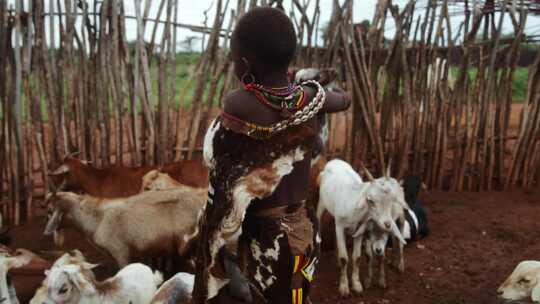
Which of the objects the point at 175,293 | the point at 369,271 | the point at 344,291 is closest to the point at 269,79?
the point at 175,293

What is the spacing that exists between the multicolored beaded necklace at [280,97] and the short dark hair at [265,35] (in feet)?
0.35

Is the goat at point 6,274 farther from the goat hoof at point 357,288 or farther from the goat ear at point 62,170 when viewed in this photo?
the goat hoof at point 357,288

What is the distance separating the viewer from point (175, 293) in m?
3.88

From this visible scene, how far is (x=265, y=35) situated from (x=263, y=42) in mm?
28

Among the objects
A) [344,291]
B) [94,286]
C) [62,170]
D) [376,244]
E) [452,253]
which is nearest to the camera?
[94,286]

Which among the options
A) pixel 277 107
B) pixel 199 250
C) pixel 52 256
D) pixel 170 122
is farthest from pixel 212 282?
pixel 170 122

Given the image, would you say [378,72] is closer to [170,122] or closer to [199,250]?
[170,122]

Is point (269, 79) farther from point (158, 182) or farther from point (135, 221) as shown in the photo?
point (158, 182)

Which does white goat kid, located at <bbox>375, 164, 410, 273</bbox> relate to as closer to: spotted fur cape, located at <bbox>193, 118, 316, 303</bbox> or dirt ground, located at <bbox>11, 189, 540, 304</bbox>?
dirt ground, located at <bbox>11, 189, 540, 304</bbox>

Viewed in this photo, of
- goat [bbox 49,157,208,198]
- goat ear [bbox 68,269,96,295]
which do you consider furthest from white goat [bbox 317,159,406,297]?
goat ear [bbox 68,269,96,295]

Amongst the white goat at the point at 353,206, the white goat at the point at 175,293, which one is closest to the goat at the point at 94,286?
the white goat at the point at 175,293

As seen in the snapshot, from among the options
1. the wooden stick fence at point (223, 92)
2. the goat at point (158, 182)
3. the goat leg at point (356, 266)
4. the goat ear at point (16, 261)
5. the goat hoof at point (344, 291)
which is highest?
the wooden stick fence at point (223, 92)

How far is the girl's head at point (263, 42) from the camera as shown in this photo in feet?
7.34

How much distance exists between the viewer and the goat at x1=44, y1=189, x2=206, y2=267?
5.11 m
